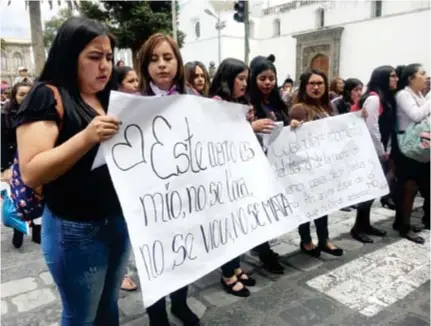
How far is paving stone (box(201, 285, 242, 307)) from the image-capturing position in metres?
2.70

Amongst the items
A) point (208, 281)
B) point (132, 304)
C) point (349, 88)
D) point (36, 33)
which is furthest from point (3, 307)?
point (36, 33)

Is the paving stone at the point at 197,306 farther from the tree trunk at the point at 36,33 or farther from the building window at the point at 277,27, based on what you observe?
the building window at the point at 277,27

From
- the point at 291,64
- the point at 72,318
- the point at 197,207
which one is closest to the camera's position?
the point at 72,318

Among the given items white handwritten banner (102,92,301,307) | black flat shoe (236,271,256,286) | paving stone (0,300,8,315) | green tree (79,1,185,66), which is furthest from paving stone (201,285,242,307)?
green tree (79,1,185,66)

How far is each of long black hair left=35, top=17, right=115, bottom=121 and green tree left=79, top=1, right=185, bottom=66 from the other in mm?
15843

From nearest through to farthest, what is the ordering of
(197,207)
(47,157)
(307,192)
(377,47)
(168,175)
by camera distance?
(47,157) < (168,175) < (197,207) < (307,192) < (377,47)

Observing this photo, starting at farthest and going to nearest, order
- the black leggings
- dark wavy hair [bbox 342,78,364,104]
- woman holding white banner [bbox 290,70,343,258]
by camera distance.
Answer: dark wavy hair [bbox 342,78,364,104], the black leggings, woman holding white banner [bbox 290,70,343,258]

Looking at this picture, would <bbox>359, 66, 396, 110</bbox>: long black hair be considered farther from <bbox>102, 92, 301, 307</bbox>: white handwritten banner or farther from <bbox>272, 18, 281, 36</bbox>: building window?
<bbox>272, 18, 281, 36</bbox>: building window

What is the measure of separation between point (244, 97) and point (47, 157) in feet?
5.96

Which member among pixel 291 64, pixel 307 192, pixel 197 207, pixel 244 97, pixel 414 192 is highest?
pixel 291 64

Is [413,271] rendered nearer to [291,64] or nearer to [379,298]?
[379,298]

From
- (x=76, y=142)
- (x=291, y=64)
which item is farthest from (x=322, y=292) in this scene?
(x=291, y=64)

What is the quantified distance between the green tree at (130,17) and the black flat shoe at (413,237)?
47.7 ft

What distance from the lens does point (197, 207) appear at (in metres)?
1.89
